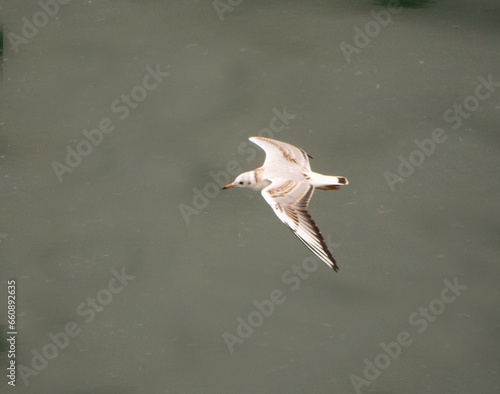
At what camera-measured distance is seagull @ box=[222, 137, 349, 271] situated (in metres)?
4.14

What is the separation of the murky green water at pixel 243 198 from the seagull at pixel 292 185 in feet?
1.97

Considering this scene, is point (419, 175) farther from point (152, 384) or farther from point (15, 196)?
A: point (15, 196)

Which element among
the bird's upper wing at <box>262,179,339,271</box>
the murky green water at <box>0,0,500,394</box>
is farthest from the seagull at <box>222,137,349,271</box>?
the murky green water at <box>0,0,500,394</box>

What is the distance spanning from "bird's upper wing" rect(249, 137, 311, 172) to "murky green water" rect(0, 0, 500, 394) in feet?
1.84

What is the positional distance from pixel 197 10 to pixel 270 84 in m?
0.71

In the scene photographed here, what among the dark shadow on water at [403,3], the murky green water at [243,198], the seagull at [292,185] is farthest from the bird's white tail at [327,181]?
the dark shadow on water at [403,3]

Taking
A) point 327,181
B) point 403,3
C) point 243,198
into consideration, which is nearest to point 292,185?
point 327,181

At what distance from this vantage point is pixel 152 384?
5027 mm

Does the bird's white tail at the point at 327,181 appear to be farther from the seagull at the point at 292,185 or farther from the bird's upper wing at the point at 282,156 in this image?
the bird's upper wing at the point at 282,156

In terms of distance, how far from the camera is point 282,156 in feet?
15.4

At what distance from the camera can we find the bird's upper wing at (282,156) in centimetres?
465

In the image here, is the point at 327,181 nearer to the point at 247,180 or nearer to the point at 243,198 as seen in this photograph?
the point at 247,180

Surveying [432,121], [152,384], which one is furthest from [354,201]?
[152,384]

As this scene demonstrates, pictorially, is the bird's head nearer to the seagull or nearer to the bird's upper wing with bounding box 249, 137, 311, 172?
the seagull
